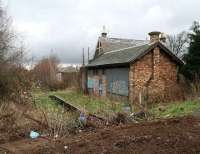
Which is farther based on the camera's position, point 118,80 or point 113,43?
point 113,43

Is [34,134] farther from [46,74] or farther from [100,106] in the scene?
[46,74]

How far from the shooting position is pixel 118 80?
22.3 m

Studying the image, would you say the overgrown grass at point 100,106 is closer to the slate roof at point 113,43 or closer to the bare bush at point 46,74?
the bare bush at point 46,74

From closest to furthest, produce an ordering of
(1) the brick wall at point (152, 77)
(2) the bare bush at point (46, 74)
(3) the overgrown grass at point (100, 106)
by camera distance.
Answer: (3) the overgrown grass at point (100, 106)
(1) the brick wall at point (152, 77)
(2) the bare bush at point (46, 74)

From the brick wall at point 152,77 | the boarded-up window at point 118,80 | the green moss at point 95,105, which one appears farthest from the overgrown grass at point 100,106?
the brick wall at point 152,77

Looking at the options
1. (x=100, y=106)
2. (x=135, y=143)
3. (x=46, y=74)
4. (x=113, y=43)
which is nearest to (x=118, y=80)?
(x=100, y=106)

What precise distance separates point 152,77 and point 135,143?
587 inches

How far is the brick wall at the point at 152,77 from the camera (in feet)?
66.4

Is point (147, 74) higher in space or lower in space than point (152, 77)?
higher

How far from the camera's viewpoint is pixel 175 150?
5.86 metres

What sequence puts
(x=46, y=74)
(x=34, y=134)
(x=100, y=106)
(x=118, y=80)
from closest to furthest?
(x=34, y=134), (x=100, y=106), (x=118, y=80), (x=46, y=74)

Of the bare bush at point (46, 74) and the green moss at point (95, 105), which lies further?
the bare bush at point (46, 74)

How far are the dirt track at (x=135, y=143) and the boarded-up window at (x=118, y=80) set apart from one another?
41.7 feet

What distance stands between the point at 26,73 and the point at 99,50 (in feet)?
56.8
